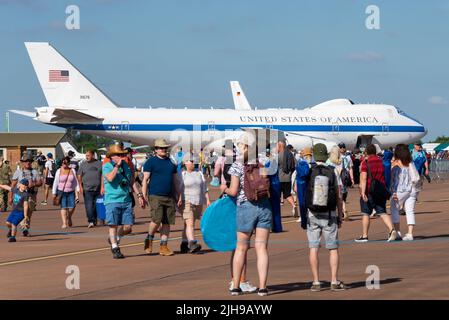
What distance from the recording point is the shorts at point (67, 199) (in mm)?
23797

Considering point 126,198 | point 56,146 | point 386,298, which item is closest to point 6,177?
point 126,198

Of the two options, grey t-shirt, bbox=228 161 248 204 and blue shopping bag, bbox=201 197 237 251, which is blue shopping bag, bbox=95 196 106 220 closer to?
blue shopping bag, bbox=201 197 237 251

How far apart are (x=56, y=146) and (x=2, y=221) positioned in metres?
88.1

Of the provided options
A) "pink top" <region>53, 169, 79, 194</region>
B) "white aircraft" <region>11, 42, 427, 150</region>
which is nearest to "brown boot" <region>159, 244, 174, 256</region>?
"pink top" <region>53, 169, 79, 194</region>

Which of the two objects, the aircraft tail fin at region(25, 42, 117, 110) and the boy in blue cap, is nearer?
the boy in blue cap

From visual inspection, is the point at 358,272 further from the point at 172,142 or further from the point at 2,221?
the point at 172,142

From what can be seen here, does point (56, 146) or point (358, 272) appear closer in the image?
point (358, 272)

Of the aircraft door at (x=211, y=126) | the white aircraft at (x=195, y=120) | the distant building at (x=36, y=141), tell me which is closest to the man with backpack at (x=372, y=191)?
the white aircraft at (x=195, y=120)

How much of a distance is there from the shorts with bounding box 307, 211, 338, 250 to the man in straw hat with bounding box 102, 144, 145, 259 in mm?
4654

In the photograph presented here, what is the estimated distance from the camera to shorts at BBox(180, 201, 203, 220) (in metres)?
17.3

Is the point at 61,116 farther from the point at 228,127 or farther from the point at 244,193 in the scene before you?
the point at 244,193
